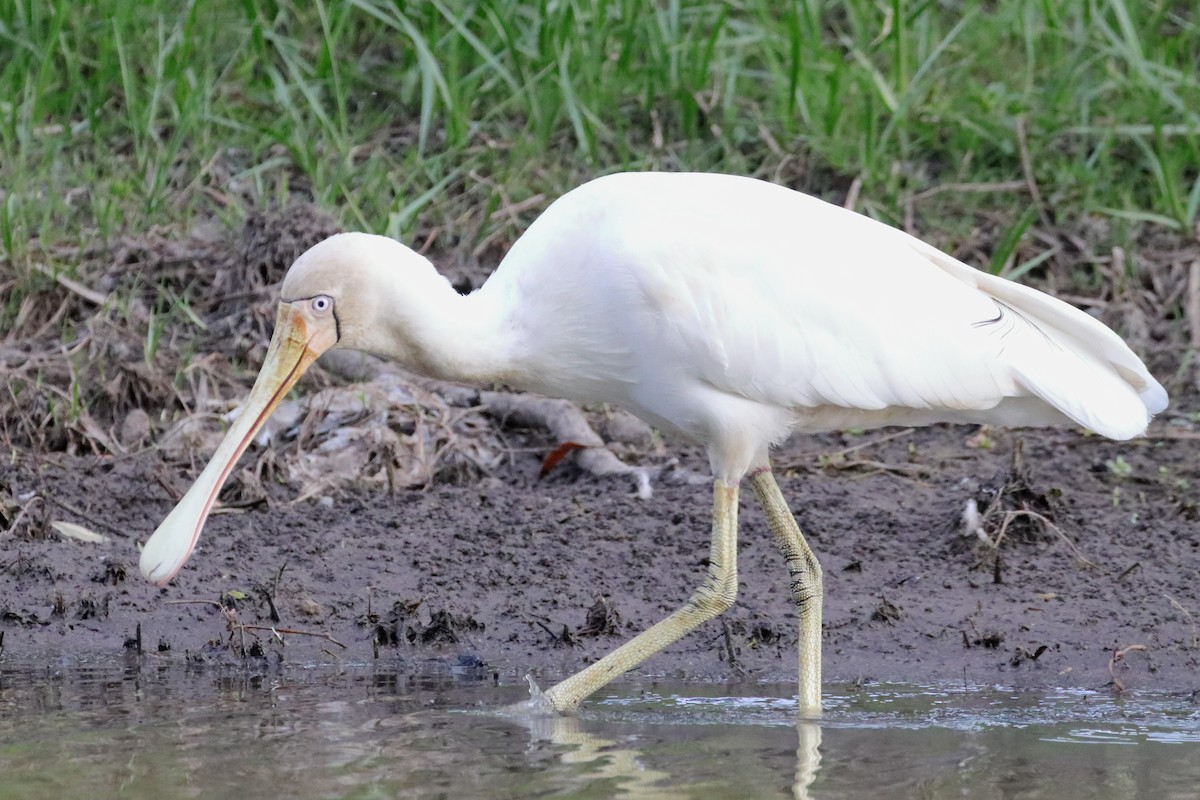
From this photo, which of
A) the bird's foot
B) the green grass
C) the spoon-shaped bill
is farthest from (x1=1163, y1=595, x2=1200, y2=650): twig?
the green grass

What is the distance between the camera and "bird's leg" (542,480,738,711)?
17.1ft

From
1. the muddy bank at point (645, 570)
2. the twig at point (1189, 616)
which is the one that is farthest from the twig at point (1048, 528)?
the twig at point (1189, 616)

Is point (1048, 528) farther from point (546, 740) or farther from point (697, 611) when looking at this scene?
point (546, 740)

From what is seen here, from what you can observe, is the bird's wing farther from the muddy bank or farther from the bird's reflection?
the bird's reflection

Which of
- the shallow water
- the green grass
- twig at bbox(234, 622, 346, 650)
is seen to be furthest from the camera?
the green grass

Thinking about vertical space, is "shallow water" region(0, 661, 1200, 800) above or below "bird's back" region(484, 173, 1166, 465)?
below

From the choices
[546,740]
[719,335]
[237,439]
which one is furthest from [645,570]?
[237,439]

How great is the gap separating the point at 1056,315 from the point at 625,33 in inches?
173

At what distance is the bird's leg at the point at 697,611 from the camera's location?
17.1 ft

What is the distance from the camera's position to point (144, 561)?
502cm

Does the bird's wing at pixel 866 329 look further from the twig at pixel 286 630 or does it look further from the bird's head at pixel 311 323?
the twig at pixel 286 630

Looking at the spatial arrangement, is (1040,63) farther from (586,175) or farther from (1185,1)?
(586,175)

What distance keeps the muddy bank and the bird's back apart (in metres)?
0.75

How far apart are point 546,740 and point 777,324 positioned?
1.37 m
